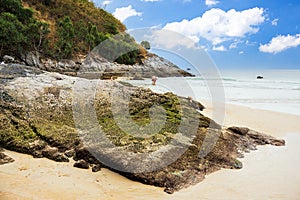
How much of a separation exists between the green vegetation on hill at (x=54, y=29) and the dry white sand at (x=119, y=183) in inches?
1096

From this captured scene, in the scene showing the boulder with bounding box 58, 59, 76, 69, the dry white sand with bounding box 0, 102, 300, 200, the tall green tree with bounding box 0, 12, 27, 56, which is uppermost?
the tall green tree with bounding box 0, 12, 27, 56

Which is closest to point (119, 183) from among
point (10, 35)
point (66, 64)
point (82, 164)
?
point (82, 164)

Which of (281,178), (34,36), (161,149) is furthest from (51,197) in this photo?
(34,36)

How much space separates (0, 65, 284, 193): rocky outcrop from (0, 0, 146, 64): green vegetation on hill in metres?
24.9

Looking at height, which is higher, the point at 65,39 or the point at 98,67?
the point at 65,39

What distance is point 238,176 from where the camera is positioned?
5.88m

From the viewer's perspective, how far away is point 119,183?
526cm

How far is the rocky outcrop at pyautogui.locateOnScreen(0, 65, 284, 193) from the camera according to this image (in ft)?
18.9

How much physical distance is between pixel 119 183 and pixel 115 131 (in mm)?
1821

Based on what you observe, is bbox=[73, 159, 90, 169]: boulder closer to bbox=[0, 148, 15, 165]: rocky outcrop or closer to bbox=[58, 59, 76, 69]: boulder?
bbox=[0, 148, 15, 165]: rocky outcrop

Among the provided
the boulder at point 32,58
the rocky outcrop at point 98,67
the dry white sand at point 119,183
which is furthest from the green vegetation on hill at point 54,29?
the dry white sand at point 119,183

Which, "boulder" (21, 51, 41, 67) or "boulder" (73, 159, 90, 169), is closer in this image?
"boulder" (73, 159, 90, 169)

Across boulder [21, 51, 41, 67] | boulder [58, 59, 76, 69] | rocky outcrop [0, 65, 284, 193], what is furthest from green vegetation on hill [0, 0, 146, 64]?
rocky outcrop [0, 65, 284, 193]

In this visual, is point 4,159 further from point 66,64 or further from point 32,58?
point 66,64
